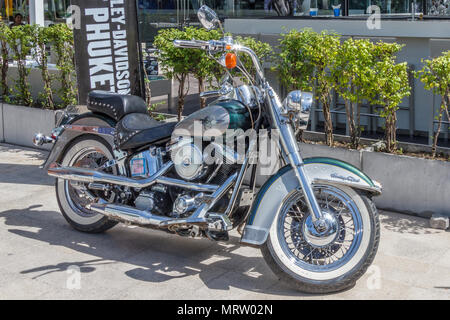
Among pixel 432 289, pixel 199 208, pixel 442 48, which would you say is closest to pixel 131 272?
pixel 199 208

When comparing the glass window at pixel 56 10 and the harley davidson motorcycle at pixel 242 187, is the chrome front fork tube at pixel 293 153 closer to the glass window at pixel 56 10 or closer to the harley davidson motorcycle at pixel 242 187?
the harley davidson motorcycle at pixel 242 187

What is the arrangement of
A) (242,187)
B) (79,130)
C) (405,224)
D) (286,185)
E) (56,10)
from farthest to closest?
(56,10)
(405,224)
(79,130)
(242,187)
(286,185)

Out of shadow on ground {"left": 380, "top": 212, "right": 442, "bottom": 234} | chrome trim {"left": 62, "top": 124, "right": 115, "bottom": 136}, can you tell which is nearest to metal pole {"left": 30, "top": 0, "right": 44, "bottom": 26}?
chrome trim {"left": 62, "top": 124, "right": 115, "bottom": 136}

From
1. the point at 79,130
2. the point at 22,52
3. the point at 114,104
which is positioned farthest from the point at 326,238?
the point at 22,52

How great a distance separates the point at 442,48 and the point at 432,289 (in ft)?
14.1

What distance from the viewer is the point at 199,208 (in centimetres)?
448

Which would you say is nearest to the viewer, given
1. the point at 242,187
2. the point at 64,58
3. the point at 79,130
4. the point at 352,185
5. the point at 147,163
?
the point at 352,185

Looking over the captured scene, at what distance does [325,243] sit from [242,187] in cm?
69

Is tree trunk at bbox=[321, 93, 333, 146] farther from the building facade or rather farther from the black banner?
the black banner

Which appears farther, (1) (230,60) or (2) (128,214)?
(2) (128,214)

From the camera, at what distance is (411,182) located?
575 cm

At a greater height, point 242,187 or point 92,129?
point 92,129

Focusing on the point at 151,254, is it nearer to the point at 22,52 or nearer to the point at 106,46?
the point at 106,46

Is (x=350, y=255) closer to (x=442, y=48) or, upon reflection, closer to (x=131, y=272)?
(x=131, y=272)
